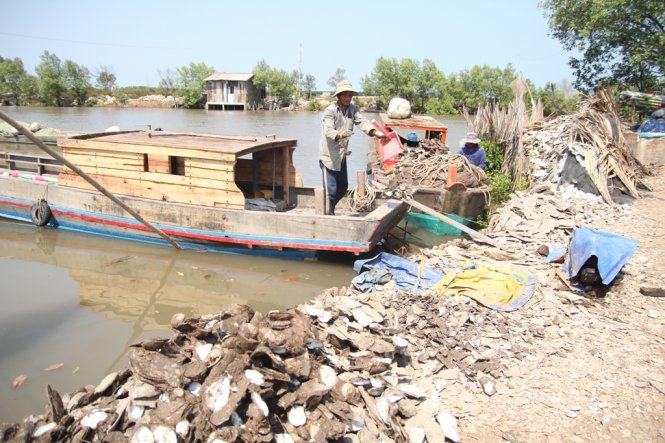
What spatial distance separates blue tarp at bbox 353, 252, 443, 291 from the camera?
18.5 feet

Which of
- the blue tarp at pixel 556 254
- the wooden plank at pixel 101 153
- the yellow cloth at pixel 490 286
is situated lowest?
the yellow cloth at pixel 490 286

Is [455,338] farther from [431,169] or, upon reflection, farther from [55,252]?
[55,252]

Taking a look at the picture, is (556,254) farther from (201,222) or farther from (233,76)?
(233,76)

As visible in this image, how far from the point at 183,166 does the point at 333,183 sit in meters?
2.86

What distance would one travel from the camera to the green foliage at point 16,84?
51.0 metres

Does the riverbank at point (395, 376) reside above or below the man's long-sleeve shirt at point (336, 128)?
below

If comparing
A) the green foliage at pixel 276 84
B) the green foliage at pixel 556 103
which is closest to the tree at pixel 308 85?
the green foliage at pixel 276 84

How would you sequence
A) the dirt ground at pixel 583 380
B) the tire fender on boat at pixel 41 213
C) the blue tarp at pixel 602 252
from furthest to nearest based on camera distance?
the tire fender on boat at pixel 41 213 < the blue tarp at pixel 602 252 < the dirt ground at pixel 583 380

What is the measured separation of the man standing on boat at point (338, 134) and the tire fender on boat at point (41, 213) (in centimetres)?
579

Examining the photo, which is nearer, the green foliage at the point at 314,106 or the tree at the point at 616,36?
the tree at the point at 616,36

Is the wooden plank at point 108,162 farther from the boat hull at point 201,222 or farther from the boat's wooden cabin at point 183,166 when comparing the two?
the boat hull at point 201,222

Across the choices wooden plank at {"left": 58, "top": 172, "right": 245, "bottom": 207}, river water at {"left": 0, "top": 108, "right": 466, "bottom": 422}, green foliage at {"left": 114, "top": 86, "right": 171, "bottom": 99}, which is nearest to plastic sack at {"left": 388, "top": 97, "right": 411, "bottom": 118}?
river water at {"left": 0, "top": 108, "right": 466, "bottom": 422}

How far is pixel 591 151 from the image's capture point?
8586 mm

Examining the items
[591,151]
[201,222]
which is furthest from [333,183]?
[591,151]
